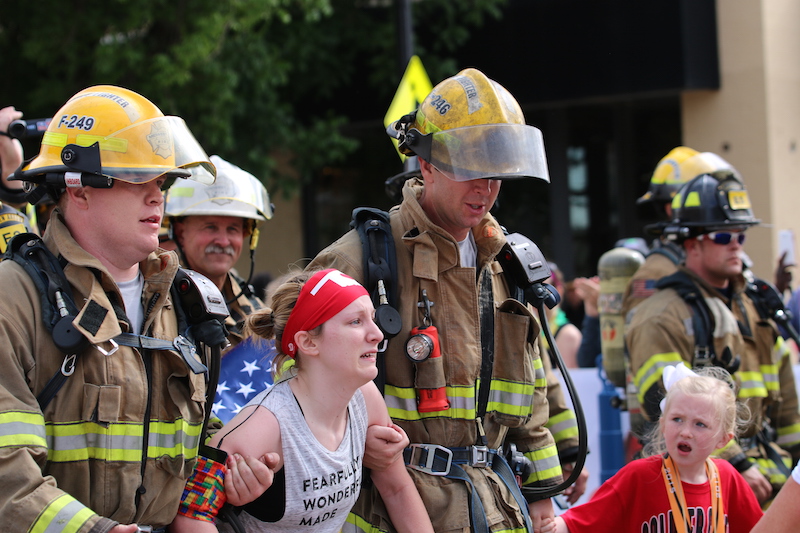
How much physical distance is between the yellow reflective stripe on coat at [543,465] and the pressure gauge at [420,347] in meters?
0.74

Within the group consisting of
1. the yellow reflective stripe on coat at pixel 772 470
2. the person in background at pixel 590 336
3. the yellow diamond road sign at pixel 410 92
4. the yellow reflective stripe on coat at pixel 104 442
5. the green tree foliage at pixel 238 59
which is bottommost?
the yellow reflective stripe on coat at pixel 772 470

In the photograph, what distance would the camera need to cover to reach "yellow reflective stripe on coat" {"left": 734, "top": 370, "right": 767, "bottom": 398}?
4.88 metres

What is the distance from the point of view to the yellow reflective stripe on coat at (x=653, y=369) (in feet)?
15.2

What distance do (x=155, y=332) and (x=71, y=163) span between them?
0.56 m

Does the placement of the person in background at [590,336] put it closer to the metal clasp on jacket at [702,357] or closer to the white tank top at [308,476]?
the metal clasp on jacket at [702,357]

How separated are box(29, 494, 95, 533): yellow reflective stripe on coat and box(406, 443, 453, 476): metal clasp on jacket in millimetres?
1178

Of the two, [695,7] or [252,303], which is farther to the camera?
[695,7]

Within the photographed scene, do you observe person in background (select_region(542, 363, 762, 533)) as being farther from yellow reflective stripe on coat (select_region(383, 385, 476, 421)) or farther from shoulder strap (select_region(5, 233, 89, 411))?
shoulder strap (select_region(5, 233, 89, 411))

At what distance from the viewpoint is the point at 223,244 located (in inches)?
182

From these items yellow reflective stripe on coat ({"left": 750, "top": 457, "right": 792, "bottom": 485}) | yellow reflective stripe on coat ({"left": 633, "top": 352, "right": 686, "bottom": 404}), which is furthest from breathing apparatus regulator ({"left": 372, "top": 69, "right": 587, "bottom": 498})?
yellow reflective stripe on coat ({"left": 750, "top": 457, "right": 792, "bottom": 485})

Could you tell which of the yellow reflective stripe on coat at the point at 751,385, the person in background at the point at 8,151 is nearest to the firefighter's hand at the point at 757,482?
the yellow reflective stripe on coat at the point at 751,385

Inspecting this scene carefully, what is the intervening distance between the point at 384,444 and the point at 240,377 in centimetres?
130

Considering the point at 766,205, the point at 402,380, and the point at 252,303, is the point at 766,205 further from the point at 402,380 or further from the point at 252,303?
the point at 402,380

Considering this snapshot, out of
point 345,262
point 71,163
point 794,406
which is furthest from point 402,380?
point 794,406
